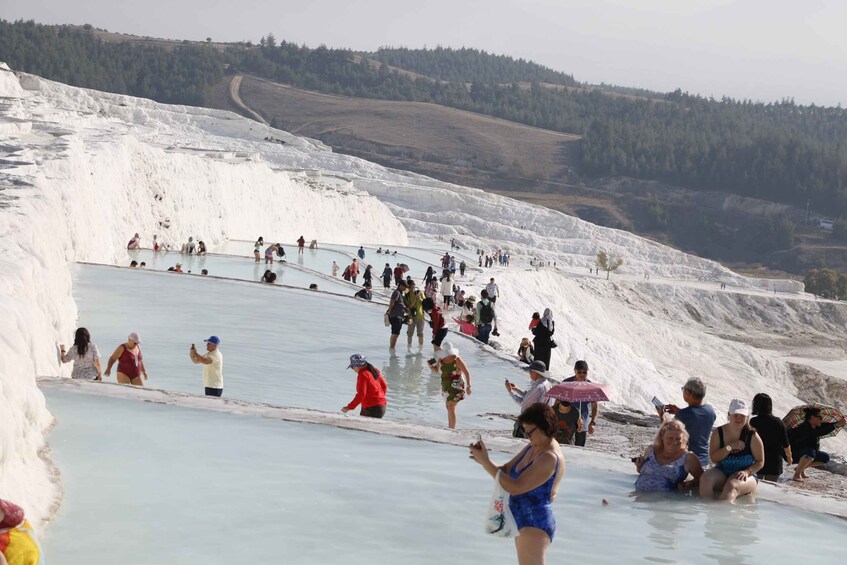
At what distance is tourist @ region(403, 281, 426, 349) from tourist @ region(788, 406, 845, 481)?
553 centimetres

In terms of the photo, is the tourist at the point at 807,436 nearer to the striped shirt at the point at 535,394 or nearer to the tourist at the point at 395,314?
the striped shirt at the point at 535,394

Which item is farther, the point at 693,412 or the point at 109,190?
the point at 109,190

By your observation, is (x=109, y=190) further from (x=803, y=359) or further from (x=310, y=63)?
(x=310, y=63)

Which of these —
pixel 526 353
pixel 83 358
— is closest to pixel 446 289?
pixel 526 353

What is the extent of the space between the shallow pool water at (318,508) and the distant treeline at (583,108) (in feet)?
366

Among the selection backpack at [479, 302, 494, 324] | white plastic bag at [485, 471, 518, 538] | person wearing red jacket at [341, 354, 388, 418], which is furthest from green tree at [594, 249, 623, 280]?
white plastic bag at [485, 471, 518, 538]

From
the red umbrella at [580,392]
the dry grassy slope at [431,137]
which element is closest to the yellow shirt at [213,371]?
the red umbrella at [580,392]

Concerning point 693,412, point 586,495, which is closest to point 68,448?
point 586,495

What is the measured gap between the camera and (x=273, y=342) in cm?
1232

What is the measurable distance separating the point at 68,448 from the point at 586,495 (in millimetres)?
2691

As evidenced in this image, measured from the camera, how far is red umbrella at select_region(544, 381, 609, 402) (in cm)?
802

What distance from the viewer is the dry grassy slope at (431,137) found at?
371 ft

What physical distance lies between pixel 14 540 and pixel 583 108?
519 ft

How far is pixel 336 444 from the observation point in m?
6.63
